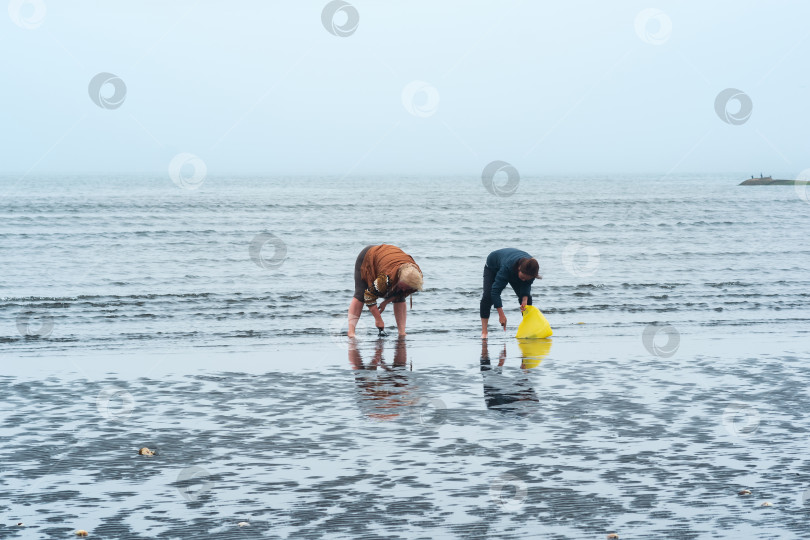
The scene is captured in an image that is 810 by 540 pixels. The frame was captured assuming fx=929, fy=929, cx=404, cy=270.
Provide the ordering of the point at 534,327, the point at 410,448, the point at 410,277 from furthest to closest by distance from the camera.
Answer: the point at 534,327 → the point at 410,277 → the point at 410,448

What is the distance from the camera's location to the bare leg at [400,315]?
1386cm

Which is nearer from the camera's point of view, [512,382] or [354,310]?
[512,382]

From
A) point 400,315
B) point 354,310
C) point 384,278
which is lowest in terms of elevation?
point 400,315

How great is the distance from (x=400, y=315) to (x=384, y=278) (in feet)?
4.43

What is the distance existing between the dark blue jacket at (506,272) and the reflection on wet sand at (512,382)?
80 centimetres

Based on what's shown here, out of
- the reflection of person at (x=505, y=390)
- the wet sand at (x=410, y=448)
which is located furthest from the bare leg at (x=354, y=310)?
the reflection of person at (x=505, y=390)

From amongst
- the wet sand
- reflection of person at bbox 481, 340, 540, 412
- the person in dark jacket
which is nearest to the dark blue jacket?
the person in dark jacket

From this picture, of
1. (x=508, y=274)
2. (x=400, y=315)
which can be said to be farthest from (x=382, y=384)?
(x=400, y=315)

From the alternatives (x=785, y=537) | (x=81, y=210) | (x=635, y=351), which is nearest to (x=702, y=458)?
(x=785, y=537)

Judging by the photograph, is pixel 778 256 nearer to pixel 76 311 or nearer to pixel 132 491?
pixel 76 311

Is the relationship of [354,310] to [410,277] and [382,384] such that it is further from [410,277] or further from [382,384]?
[382,384]

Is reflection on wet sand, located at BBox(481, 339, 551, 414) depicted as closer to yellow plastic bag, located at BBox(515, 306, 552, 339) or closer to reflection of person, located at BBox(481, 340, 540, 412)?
reflection of person, located at BBox(481, 340, 540, 412)

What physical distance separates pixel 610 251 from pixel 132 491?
28896 millimetres

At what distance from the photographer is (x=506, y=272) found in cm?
1264
